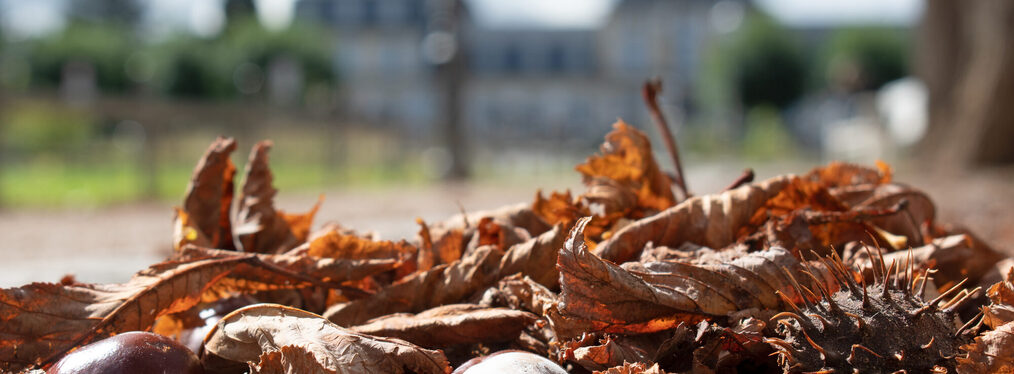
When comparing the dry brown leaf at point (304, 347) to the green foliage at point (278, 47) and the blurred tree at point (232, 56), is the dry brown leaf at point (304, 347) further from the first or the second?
the green foliage at point (278, 47)

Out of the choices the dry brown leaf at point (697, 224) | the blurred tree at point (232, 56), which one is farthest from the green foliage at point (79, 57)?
the dry brown leaf at point (697, 224)

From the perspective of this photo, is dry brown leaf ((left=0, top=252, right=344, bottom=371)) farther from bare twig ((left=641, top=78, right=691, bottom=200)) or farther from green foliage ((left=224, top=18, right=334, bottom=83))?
green foliage ((left=224, top=18, right=334, bottom=83))

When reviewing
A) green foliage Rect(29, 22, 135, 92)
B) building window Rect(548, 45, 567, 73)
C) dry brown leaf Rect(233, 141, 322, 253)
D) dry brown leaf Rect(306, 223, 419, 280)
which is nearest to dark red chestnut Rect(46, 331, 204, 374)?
dry brown leaf Rect(306, 223, 419, 280)

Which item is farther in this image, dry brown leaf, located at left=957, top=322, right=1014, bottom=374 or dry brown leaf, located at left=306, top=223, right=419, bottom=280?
dry brown leaf, located at left=306, top=223, right=419, bottom=280

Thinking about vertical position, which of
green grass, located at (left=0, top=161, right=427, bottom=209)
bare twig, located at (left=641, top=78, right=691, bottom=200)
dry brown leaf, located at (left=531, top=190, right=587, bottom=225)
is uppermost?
bare twig, located at (left=641, top=78, right=691, bottom=200)

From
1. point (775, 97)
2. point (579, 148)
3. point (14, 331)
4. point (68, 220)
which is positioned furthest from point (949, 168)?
point (775, 97)

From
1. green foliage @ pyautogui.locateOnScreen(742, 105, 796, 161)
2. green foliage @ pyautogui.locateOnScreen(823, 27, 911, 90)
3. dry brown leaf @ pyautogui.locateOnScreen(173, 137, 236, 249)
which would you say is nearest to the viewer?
dry brown leaf @ pyautogui.locateOnScreen(173, 137, 236, 249)

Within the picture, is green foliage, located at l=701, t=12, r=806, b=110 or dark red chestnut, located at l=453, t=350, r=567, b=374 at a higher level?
dark red chestnut, located at l=453, t=350, r=567, b=374
